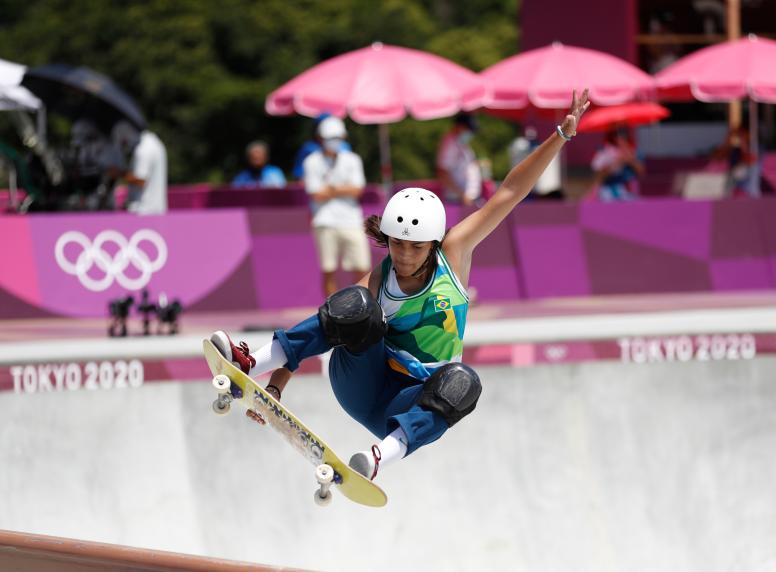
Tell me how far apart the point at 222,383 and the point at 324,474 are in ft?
1.96

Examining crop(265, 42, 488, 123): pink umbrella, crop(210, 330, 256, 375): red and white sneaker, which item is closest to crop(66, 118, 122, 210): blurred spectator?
crop(265, 42, 488, 123): pink umbrella

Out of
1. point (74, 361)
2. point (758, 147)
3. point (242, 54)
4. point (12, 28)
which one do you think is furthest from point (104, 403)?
point (12, 28)

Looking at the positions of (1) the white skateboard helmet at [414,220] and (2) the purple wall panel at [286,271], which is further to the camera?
(2) the purple wall panel at [286,271]

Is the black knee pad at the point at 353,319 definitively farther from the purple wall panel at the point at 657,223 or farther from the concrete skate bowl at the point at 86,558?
the purple wall panel at the point at 657,223

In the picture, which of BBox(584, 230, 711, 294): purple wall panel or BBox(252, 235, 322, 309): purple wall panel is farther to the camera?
BBox(584, 230, 711, 294): purple wall panel

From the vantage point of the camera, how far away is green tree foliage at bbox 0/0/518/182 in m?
40.0

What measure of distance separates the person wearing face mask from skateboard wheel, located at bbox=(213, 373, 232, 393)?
0.35 feet

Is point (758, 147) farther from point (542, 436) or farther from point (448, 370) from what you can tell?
point (448, 370)

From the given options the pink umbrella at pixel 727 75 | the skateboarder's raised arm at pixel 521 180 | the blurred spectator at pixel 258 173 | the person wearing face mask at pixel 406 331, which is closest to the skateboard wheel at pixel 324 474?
the person wearing face mask at pixel 406 331

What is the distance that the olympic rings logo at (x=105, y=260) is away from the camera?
12836 millimetres

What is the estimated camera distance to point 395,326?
612 centimetres

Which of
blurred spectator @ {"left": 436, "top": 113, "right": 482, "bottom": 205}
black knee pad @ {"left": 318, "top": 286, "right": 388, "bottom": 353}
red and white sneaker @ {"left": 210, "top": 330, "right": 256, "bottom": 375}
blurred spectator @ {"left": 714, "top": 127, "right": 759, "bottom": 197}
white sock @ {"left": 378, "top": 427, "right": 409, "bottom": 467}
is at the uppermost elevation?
black knee pad @ {"left": 318, "top": 286, "right": 388, "bottom": 353}

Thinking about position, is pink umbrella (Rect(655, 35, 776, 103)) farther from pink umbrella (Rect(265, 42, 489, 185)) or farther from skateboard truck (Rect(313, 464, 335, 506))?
skateboard truck (Rect(313, 464, 335, 506))

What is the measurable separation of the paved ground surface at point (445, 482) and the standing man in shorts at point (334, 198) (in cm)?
311
